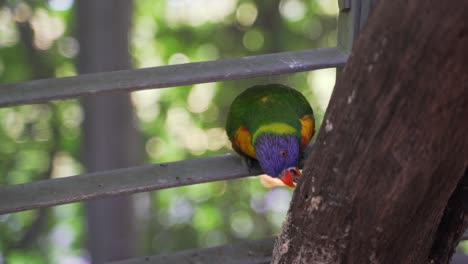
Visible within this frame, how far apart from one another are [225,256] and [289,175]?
0.52m

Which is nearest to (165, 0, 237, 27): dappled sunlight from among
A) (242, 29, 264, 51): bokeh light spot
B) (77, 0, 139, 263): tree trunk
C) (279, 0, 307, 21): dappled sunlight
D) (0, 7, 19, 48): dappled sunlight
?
(242, 29, 264, 51): bokeh light spot

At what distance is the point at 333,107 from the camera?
148 cm

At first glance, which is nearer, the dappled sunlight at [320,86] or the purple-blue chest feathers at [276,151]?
the purple-blue chest feathers at [276,151]

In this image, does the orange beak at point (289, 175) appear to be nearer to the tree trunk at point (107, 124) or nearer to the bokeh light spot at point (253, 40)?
the tree trunk at point (107, 124)

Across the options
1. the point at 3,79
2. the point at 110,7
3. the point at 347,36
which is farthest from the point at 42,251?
the point at 347,36

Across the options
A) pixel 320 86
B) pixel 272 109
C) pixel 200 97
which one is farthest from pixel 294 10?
pixel 272 109

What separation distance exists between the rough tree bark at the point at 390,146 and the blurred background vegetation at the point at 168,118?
3586 mm

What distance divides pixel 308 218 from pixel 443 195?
0.28 metres

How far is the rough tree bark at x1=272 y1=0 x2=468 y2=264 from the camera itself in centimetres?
133

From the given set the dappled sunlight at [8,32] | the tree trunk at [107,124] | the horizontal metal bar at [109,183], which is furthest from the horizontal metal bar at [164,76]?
the dappled sunlight at [8,32]

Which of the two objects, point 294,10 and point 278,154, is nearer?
point 278,154

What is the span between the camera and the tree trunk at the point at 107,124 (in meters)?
3.79

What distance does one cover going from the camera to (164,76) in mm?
2098

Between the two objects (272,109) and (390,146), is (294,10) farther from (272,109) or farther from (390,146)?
(390,146)
